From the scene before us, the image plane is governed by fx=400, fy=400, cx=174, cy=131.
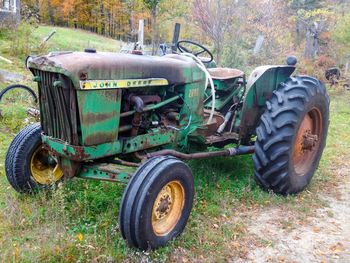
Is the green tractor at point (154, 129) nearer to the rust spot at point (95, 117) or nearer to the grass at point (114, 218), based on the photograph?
the rust spot at point (95, 117)

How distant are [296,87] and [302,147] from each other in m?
0.78

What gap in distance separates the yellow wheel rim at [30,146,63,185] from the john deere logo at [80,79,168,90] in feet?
4.02

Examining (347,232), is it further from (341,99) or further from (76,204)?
(341,99)

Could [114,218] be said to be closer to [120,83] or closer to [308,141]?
[120,83]

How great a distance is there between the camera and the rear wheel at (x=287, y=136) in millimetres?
4258

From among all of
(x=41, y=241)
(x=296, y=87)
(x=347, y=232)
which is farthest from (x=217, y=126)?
(x=41, y=241)

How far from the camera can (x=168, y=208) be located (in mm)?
3363

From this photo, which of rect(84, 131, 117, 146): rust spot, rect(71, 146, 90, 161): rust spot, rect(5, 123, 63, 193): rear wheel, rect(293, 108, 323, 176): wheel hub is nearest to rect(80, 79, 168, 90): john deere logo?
rect(84, 131, 117, 146): rust spot

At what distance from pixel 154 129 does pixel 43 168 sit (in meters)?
1.26

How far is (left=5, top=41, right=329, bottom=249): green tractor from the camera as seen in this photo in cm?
309

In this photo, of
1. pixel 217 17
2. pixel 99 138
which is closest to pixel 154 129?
pixel 99 138

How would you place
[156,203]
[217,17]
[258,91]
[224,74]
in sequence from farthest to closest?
[217,17], [224,74], [258,91], [156,203]

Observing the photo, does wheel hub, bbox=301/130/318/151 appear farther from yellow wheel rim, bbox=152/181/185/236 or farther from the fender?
yellow wheel rim, bbox=152/181/185/236

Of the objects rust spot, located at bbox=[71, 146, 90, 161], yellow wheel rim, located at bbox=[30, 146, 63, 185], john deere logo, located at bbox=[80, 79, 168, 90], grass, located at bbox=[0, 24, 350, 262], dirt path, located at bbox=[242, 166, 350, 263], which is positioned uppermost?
john deere logo, located at bbox=[80, 79, 168, 90]
